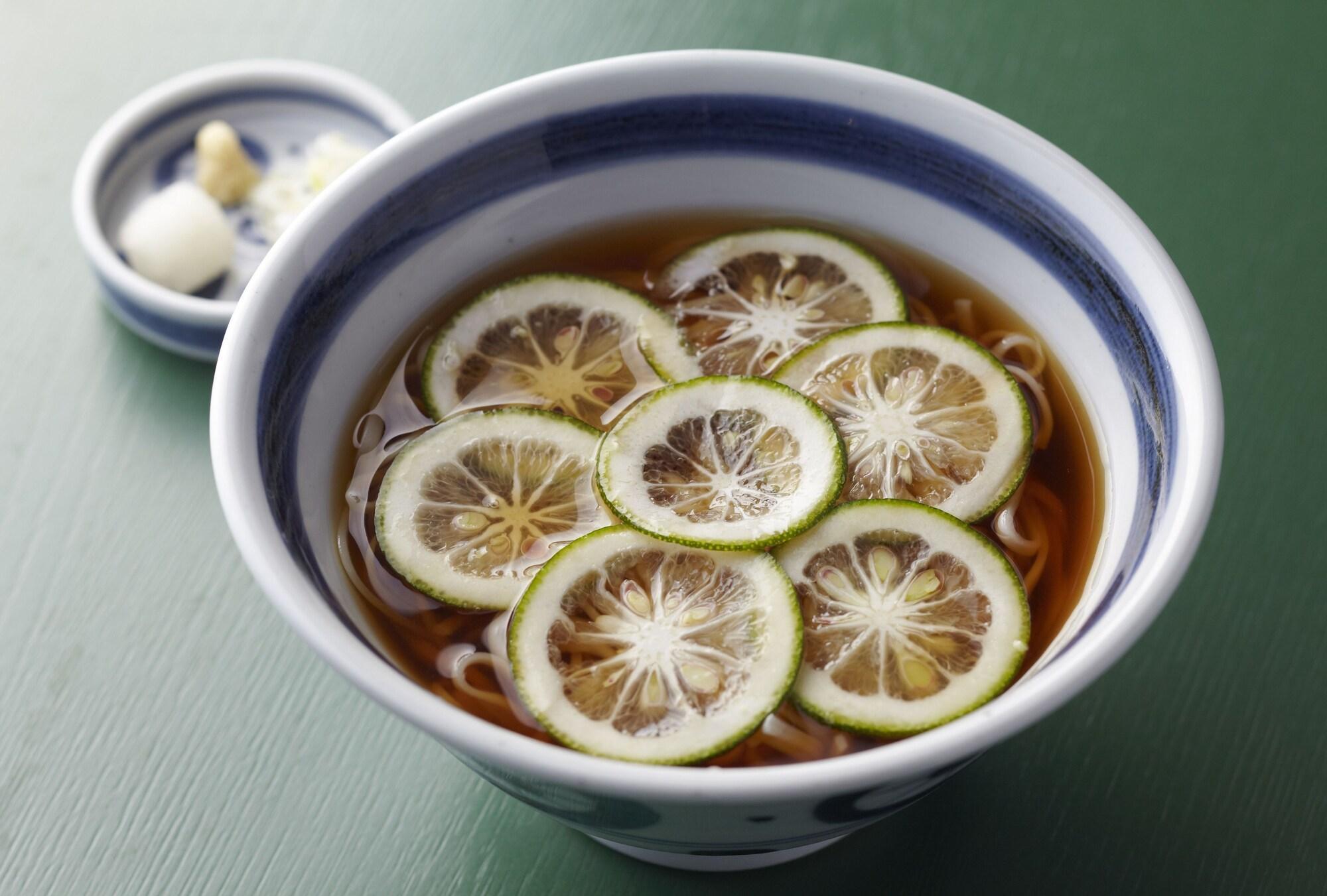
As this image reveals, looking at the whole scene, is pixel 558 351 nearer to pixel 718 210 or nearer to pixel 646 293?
pixel 646 293

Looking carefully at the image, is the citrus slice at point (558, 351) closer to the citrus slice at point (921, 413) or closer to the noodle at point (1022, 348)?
the citrus slice at point (921, 413)

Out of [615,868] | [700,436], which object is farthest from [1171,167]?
[615,868]

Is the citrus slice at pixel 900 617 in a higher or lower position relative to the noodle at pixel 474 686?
higher

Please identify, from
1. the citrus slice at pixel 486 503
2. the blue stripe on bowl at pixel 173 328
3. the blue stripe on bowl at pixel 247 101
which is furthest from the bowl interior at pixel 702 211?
the blue stripe on bowl at pixel 247 101

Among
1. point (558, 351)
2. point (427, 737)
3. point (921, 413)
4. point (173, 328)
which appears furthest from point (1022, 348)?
point (173, 328)

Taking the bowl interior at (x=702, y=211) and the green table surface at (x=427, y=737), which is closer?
the bowl interior at (x=702, y=211)

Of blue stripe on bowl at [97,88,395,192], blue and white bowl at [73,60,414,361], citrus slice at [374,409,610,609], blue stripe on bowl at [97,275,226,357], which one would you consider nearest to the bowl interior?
citrus slice at [374,409,610,609]

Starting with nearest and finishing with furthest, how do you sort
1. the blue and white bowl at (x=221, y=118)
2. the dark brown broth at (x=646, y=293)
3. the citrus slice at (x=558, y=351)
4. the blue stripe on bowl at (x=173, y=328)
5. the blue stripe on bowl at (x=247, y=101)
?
the dark brown broth at (x=646, y=293) < the citrus slice at (x=558, y=351) < the blue stripe on bowl at (x=173, y=328) < the blue and white bowl at (x=221, y=118) < the blue stripe on bowl at (x=247, y=101)

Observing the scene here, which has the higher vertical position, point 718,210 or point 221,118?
point 718,210
